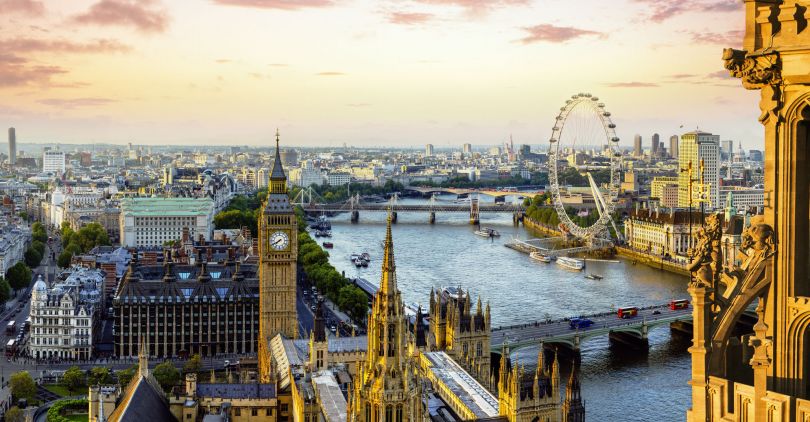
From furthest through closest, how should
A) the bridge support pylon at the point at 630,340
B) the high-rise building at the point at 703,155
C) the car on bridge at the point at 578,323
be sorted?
the high-rise building at the point at 703,155
the car on bridge at the point at 578,323
the bridge support pylon at the point at 630,340

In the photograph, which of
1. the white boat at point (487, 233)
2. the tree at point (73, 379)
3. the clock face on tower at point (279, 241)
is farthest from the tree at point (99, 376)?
the white boat at point (487, 233)

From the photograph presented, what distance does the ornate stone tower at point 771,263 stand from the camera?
4566 mm

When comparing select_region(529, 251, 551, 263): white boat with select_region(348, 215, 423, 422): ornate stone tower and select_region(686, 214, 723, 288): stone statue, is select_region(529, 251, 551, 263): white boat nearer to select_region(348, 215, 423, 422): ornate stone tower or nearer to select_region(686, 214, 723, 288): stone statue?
select_region(348, 215, 423, 422): ornate stone tower

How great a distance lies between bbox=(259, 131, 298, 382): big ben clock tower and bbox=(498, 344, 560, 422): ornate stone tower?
12842 millimetres

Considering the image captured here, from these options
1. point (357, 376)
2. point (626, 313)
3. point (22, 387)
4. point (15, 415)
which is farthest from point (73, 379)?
point (626, 313)

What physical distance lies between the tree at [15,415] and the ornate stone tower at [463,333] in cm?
1146

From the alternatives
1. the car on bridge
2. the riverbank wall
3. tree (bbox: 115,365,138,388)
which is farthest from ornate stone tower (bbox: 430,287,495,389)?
the riverbank wall

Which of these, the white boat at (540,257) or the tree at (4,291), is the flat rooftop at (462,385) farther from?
the white boat at (540,257)

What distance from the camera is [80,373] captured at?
31.5m

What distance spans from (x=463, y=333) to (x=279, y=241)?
783cm

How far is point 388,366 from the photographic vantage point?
1645 centimetres

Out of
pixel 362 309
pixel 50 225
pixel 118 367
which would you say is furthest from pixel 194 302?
pixel 50 225

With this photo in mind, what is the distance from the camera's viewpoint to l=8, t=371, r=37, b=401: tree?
2939 cm

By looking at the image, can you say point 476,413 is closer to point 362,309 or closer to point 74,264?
point 362,309
